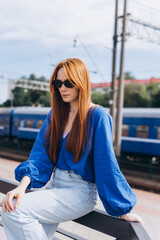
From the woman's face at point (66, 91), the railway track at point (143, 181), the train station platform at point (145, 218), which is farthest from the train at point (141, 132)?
the woman's face at point (66, 91)

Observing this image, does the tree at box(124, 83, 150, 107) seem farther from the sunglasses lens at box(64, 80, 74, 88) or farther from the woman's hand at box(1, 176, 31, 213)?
the woman's hand at box(1, 176, 31, 213)

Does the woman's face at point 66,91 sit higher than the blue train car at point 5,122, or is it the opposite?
the woman's face at point 66,91

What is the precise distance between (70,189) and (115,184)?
10.8 inches

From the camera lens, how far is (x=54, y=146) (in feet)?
5.87

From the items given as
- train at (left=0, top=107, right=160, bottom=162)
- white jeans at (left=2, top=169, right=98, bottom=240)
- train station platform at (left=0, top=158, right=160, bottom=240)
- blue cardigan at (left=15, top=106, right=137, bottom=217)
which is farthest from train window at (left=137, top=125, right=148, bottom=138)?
white jeans at (left=2, top=169, right=98, bottom=240)

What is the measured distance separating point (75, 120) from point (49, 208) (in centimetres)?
54

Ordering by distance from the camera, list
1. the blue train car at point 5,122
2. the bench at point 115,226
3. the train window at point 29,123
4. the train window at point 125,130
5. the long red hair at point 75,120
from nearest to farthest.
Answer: the bench at point 115,226, the long red hair at point 75,120, the train window at point 125,130, the train window at point 29,123, the blue train car at point 5,122

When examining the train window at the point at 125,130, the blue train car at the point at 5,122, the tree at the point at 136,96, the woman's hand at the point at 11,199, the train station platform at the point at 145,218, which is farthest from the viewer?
the tree at the point at 136,96

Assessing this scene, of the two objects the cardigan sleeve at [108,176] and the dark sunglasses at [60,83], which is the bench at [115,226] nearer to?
the cardigan sleeve at [108,176]

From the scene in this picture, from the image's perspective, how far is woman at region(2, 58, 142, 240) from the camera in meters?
1.47

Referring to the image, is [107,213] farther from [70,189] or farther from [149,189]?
[149,189]

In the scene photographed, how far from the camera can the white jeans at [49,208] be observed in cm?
145

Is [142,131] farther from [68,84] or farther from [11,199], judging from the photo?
[11,199]

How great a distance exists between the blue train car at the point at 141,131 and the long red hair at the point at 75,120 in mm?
12172
